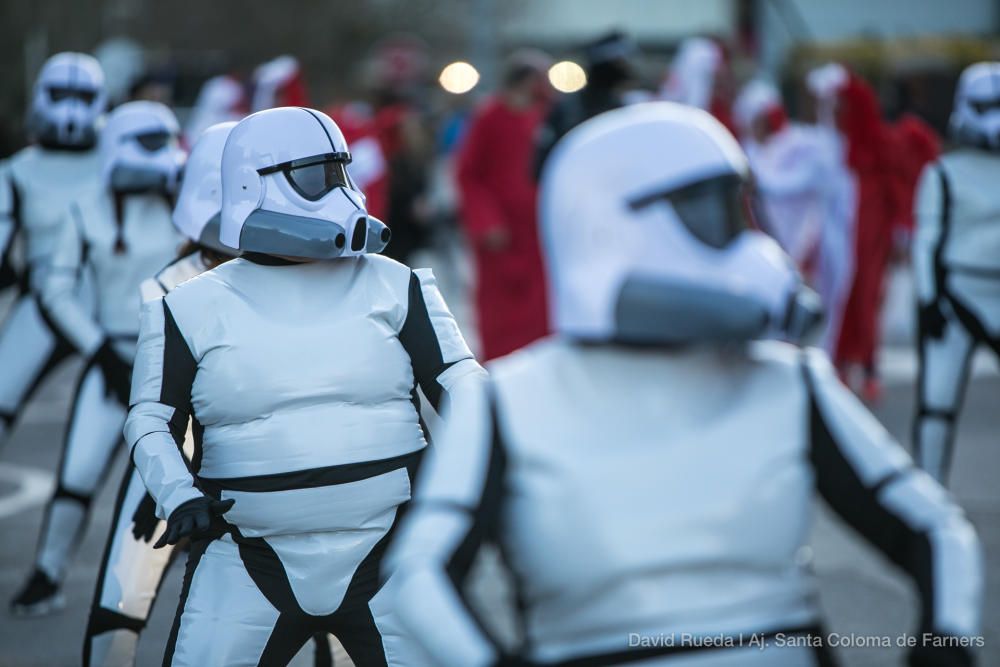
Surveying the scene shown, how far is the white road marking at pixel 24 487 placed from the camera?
7.81 meters

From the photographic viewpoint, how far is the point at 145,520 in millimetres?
4016

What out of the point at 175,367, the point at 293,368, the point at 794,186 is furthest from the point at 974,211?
the point at 794,186

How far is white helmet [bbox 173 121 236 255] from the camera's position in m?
4.19

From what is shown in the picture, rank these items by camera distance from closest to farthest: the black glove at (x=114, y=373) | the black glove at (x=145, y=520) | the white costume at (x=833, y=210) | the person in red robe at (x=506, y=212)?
1. the black glove at (x=145, y=520)
2. the black glove at (x=114, y=373)
3. the person in red robe at (x=506, y=212)
4. the white costume at (x=833, y=210)

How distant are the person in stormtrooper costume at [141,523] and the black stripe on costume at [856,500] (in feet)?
6.84

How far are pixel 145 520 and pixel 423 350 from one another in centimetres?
100

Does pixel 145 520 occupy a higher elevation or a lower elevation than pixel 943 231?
lower

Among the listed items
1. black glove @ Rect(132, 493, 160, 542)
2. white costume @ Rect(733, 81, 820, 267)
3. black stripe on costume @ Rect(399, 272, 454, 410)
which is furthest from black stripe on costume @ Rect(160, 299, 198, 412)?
white costume @ Rect(733, 81, 820, 267)

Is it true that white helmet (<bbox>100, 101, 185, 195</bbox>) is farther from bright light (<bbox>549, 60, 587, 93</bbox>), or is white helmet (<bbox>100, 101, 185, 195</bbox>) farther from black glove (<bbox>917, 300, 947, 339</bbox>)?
bright light (<bbox>549, 60, 587, 93</bbox>)

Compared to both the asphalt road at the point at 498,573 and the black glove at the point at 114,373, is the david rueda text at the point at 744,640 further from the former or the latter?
the black glove at the point at 114,373

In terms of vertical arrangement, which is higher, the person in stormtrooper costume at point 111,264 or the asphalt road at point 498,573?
the person in stormtrooper costume at point 111,264

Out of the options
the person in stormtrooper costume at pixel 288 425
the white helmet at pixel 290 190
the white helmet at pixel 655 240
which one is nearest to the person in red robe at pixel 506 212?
the white helmet at pixel 290 190

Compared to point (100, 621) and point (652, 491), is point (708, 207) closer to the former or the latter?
point (652, 491)

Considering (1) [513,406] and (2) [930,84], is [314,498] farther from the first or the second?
(2) [930,84]
